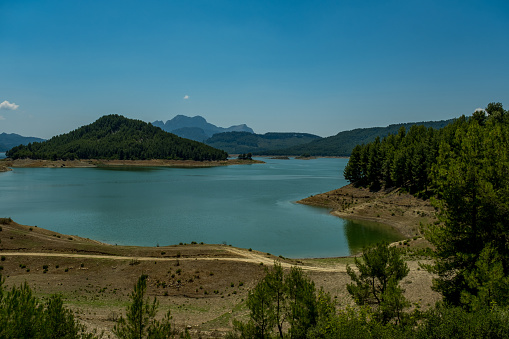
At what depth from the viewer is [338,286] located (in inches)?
1114

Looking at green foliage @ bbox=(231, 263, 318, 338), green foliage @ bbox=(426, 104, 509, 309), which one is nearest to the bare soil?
green foliage @ bbox=(231, 263, 318, 338)

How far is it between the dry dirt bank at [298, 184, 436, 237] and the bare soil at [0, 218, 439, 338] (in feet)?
90.1

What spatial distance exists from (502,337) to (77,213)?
76023 mm

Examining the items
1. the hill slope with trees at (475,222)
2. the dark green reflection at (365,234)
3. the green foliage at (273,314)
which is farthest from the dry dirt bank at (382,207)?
the green foliage at (273,314)

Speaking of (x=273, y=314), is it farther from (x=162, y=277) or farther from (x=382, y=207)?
(x=382, y=207)

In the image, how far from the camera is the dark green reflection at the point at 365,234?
51.1 metres

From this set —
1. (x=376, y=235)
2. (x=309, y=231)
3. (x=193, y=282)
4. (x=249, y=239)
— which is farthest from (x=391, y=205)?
(x=193, y=282)

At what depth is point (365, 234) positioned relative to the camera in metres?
56.6

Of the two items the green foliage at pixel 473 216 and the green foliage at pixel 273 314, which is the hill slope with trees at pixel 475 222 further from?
the green foliage at pixel 273 314

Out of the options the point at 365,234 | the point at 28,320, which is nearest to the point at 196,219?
the point at 365,234

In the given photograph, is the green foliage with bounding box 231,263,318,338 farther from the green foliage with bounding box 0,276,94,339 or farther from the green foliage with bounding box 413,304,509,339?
the green foliage with bounding box 0,276,94,339

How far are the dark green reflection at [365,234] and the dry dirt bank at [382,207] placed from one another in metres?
2.06

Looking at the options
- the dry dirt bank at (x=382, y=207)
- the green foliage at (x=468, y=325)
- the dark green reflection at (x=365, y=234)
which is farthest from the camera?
the dry dirt bank at (x=382, y=207)

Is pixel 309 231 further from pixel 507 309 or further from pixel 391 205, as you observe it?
pixel 507 309
